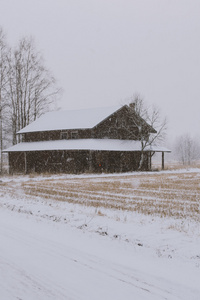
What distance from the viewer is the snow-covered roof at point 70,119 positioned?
40.8 m

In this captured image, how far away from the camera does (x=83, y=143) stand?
124 ft

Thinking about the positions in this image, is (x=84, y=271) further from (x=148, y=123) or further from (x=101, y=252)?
(x=148, y=123)

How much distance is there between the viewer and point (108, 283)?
15.4ft

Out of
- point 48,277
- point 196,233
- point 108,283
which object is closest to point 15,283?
point 48,277

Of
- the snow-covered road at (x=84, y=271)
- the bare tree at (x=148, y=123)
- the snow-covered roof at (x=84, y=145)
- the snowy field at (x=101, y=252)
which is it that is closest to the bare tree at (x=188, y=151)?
the bare tree at (x=148, y=123)

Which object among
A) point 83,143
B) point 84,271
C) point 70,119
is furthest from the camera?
point 70,119

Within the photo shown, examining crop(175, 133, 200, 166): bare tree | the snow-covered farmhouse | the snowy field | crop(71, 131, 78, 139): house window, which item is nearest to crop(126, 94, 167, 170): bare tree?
the snow-covered farmhouse

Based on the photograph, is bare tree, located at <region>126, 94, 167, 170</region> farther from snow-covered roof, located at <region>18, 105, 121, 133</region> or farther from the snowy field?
the snowy field

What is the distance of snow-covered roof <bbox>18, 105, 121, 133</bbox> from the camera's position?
40.8 metres

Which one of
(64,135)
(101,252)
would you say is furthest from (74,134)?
(101,252)

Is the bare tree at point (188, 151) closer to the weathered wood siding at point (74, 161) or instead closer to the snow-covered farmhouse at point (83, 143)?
the snow-covered farmhouse at point (83, 143)

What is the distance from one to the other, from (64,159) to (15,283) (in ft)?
116

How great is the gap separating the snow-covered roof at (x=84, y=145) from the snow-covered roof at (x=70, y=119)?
1874 millimetres

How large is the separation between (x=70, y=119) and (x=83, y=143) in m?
6.92
